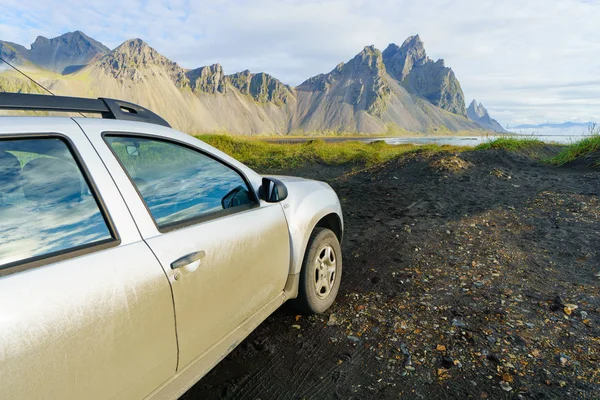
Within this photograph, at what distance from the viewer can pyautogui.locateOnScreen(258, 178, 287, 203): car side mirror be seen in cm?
242

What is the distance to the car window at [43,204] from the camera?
1294 mm

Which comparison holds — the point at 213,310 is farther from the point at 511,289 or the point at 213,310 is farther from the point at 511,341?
the point at 511,289

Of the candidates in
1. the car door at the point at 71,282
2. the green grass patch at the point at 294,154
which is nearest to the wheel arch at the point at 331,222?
the car door at the point at 71,282

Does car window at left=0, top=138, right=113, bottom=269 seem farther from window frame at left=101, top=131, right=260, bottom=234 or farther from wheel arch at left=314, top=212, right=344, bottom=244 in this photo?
wheel arch at left=314, top=212, right=344, bottom=244

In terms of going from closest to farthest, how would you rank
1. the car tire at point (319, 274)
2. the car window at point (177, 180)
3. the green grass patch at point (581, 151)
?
1. the car window at point (177, 180)
2. the car tire at point (319, 274)
3. the green grass patch at point (581, 151)

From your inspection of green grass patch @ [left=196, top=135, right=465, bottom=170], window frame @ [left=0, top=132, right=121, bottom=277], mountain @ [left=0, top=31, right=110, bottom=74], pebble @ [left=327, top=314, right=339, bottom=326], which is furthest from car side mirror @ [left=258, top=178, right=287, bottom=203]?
mountain @ [left=0, top=31, right=110, bottom=74]

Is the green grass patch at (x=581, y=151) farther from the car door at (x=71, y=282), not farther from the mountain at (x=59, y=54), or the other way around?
the mountain at (x=59, y=54)

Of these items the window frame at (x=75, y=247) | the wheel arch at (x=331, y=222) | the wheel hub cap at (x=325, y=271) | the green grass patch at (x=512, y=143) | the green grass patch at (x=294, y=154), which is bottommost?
the green grass patch at (x=294, y=154)

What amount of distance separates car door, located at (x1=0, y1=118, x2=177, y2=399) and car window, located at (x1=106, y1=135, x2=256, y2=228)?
0.68 ft

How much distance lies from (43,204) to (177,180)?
2.33 feet

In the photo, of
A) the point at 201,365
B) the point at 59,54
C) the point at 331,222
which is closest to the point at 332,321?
the point at 331,222

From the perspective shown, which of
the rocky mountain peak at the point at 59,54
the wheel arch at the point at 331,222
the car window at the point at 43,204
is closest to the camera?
the car window at the point at 43,204

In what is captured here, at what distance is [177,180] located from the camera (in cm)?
206

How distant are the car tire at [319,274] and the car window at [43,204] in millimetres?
1685
